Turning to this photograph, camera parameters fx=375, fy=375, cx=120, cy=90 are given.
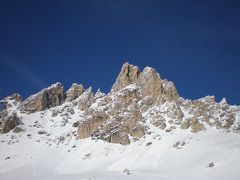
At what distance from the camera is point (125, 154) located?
84.3 m

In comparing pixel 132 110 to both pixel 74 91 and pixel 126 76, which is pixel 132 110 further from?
pixel 74 91

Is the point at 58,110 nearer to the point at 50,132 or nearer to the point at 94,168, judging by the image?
the point at 50,132

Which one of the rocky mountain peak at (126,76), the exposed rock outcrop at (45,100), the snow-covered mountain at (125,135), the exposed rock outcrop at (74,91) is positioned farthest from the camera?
the exposed rock outcrop at (74,91)

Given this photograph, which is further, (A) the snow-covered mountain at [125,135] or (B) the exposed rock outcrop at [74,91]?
(B) the exposed rock outcrop at [74,91]

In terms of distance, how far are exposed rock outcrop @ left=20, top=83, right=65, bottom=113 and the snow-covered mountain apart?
12.8 inches

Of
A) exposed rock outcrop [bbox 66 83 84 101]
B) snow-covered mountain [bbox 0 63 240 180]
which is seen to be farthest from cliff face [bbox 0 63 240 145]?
exposed rock outcrop [bbox 66 83 84 101]

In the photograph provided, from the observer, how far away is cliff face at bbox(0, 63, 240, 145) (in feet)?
308

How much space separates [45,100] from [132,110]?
3887 centimetres

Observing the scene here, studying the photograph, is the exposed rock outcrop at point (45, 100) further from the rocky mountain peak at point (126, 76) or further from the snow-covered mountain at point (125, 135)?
the rocky mountain peak at point (126, 76)

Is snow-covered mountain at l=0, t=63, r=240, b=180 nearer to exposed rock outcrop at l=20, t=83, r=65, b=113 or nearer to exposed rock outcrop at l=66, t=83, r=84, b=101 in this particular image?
exposed rock outcrop at l=20, t=83, r=65, b=113

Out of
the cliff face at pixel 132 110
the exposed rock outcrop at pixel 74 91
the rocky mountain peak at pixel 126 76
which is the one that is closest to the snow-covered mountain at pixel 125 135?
the cliff face at pixel 132 110

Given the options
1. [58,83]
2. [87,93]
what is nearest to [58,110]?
[87,93]

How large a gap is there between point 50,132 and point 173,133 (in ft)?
119

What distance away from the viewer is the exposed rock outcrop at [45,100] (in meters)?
123
